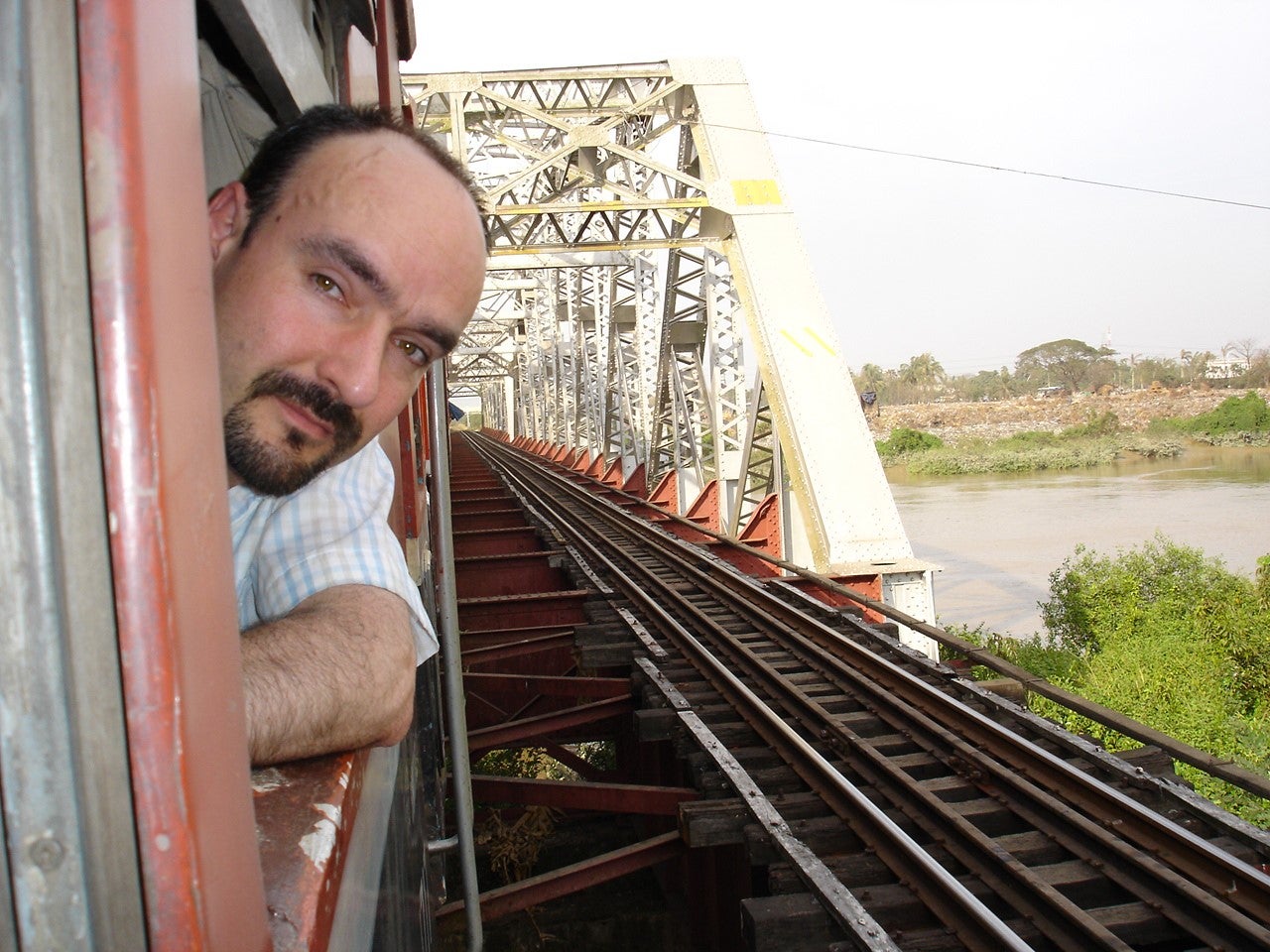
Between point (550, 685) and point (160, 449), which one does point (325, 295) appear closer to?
point (160, 449)

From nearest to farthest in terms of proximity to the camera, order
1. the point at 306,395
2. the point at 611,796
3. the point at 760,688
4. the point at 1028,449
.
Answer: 1. the point at 306,395
2. the point at 611,796
3. the point at 760,688
4. the point at 1028,449

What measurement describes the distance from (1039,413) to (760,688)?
59.3 metres

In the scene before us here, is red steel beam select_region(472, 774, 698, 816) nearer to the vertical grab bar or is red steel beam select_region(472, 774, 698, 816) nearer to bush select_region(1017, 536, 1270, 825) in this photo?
the vertical grab bar

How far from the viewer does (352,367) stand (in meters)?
1.53

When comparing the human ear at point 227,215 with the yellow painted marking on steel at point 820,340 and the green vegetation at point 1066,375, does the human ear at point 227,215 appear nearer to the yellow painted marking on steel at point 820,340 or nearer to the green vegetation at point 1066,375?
the yellow painted marking on steel at point 820,340

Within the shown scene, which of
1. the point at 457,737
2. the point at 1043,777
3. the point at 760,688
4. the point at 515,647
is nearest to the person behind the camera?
the point at 457,737

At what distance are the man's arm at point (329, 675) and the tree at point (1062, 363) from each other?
8246 cm

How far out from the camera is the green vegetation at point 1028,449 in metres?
44.8

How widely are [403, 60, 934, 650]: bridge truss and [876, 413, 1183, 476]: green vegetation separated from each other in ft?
99.9

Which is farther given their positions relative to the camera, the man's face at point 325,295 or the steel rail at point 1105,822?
the steel rail at point 1105,822

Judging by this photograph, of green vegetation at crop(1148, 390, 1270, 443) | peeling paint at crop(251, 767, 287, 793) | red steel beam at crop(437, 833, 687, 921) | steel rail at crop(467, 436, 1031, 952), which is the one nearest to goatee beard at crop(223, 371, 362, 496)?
peeling paint at crop(251, 767, 287, 793)

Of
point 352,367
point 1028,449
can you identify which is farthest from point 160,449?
point 1028,449

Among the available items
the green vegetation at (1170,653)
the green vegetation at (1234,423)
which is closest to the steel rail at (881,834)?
the green vegetation at (1170,653)

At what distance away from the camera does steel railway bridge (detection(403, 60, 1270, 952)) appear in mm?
3533
